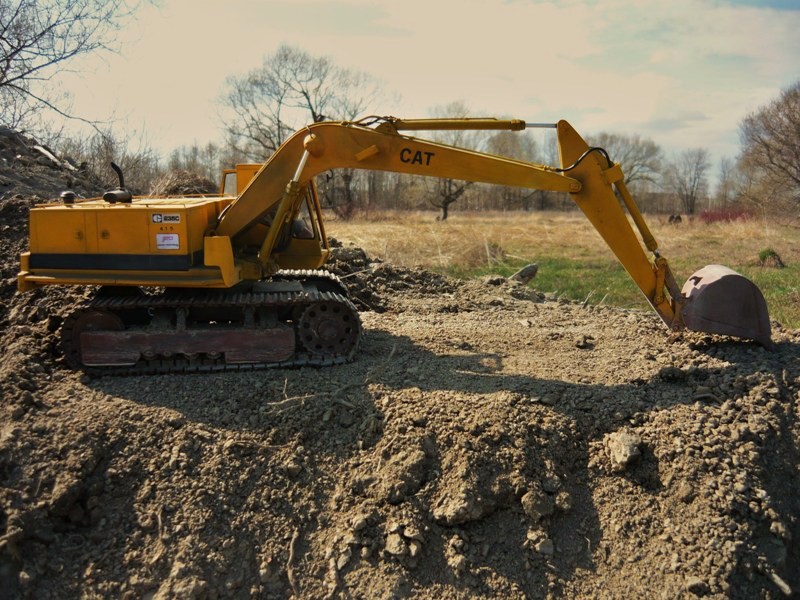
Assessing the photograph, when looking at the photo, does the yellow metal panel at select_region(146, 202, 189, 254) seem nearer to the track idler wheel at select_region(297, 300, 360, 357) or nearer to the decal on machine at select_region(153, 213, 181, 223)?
the decal on machine at select_region(153, 213, 181, 223)

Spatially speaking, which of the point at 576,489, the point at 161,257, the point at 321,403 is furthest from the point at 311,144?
the point at 576,489

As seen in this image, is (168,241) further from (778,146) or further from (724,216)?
(724,216)

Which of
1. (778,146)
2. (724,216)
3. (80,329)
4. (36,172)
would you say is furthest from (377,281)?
(724,216)

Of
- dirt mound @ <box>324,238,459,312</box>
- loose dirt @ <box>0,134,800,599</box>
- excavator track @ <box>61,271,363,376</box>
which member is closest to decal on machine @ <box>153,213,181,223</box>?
excavator track @ <box>61,271,363,376</box>

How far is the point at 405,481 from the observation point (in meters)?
4.67

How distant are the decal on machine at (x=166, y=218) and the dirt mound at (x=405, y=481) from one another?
1.50 meters

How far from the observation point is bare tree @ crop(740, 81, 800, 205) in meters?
27.4

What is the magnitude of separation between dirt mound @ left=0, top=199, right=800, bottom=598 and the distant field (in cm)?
546

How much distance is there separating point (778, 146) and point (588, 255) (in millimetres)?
13530

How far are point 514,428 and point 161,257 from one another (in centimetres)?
358

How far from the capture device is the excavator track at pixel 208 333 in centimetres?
608

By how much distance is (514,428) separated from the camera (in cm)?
503

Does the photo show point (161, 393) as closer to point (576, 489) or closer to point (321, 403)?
point (321, 403)

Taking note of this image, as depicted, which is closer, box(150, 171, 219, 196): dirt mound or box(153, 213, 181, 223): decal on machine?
box(153, 213, 181, 223): decal on machine
